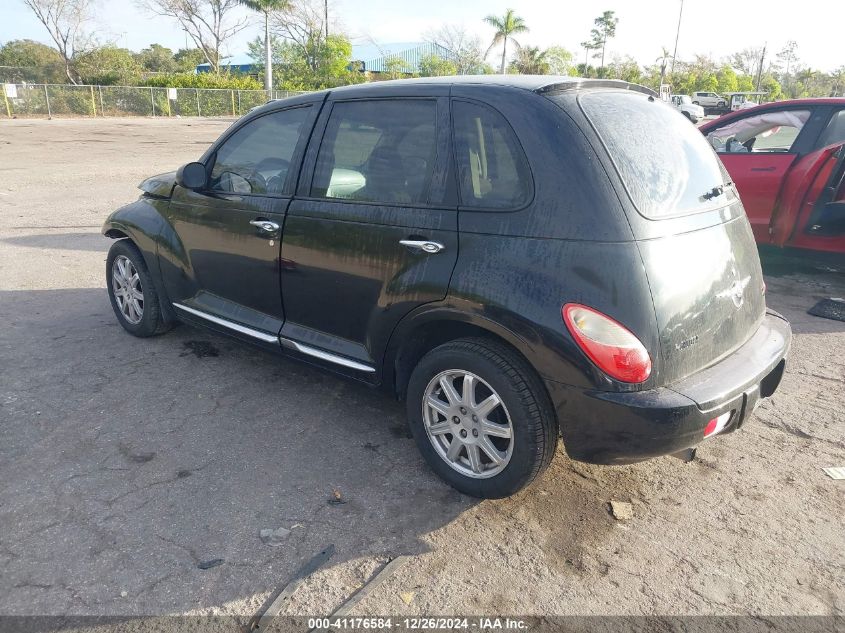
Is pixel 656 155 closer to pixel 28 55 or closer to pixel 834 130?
pixel 834 130

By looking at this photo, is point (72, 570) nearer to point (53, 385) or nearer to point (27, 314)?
point (53, 385)

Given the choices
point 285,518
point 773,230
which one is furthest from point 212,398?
point 773,230

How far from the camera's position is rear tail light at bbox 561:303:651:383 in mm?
2463

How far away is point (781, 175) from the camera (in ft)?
20.9

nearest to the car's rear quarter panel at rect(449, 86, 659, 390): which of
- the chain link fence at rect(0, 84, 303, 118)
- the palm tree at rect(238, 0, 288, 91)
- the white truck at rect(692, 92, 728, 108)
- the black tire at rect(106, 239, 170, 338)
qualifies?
the black tire at rect(106, 239, 170, 338)

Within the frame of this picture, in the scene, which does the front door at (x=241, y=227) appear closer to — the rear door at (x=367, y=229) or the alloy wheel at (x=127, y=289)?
the rear door at (x=367, y=229)

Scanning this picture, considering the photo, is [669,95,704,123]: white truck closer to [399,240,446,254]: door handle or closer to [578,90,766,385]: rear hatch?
[578,90,766,385]: rear hatch

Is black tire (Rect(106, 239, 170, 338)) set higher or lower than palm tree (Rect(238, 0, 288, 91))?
lower

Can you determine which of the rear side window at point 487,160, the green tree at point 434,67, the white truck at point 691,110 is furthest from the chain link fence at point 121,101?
the rear side window at point 487,160

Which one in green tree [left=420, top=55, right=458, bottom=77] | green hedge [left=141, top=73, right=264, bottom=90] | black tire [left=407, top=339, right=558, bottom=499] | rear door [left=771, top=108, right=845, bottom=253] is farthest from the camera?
green tree [left=420, top=55, right=458, bottom=77]

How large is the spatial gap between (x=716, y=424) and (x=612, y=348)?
23.4 inches

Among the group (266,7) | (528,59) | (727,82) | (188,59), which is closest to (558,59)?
(528,59)

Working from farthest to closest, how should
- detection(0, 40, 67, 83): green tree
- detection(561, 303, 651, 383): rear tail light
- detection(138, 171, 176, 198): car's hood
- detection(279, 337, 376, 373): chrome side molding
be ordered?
1. detection(0, 40, 67, 83): green tree
2. detection(138, 171, 176, 198): car's hood
3. detection(279, 337, 376, 373): chrome side molding
4. detection(561, 303, 651, 383): rear tail light

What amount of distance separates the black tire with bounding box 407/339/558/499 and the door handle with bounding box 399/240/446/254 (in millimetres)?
424
